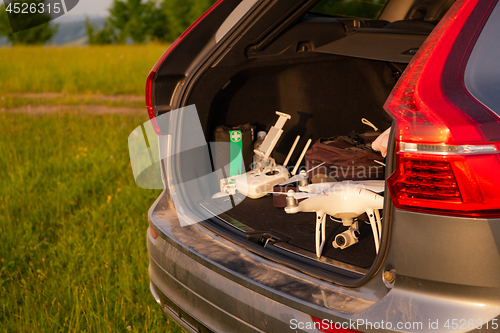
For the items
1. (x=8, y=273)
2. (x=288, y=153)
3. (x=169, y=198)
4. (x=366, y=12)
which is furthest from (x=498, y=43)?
(x=8, y=273)

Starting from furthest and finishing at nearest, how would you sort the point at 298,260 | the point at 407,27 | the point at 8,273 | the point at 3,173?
the point at 3,173 < the point at 8,273 < the point at 407,27 < the point at 298,260

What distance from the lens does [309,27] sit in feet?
8.73

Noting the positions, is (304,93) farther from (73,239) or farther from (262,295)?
(73,239)

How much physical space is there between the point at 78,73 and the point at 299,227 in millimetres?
9813

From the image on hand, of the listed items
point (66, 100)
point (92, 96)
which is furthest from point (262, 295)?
point (92, 96)

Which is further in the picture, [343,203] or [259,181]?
[259,181]

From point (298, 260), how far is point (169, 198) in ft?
2.73

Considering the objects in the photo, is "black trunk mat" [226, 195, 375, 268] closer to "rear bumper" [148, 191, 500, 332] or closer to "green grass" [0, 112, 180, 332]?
"rear bumper" [148, 191, 500, 332]

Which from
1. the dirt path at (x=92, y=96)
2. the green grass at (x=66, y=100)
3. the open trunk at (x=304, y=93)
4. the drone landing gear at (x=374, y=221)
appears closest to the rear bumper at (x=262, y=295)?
the open trunk at (x=304, y=93)

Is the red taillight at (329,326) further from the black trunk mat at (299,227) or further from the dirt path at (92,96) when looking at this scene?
the dirt path at (92,96)

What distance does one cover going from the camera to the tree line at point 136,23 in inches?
1313

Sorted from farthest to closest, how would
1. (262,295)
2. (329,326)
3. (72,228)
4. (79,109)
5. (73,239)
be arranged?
(79,109), (72,228), (73,239), (262,295), (329,326)

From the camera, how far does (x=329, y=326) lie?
4.27 feet

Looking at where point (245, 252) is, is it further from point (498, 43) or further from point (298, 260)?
point (498, 43)
